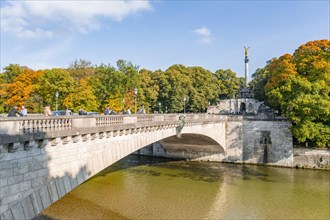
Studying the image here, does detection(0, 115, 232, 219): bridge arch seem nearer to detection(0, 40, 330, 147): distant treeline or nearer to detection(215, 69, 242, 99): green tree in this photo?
detection(0, 40, 330, 147): distant treeline

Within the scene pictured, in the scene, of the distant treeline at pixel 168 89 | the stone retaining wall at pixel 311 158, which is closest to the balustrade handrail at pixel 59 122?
the distant treeline at pixel 168 89

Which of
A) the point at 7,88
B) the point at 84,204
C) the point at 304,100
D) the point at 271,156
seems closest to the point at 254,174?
the point at 271,156

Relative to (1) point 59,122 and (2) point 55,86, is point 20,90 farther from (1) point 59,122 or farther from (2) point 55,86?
(1) point 59,122

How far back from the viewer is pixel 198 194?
20.7 metres

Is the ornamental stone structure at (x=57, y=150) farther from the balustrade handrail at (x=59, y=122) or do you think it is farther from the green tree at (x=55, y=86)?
the green tree at (x=55, y=86)

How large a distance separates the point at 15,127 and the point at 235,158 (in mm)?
27415

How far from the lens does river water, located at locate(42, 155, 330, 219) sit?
1670 centimetres

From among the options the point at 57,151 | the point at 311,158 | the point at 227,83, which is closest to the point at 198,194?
the point at 57,151

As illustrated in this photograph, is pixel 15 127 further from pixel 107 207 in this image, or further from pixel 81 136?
pixel 107 207

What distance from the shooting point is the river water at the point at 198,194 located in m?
16.7

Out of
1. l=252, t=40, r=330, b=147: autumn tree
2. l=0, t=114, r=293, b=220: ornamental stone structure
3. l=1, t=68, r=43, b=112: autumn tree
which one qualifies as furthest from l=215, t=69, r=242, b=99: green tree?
l=0, t=114, r=293, b=220: ornamental stone structure

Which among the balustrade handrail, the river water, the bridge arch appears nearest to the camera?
the balustrade handrail

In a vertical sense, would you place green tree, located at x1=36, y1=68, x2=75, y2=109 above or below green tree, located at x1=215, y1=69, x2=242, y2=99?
below

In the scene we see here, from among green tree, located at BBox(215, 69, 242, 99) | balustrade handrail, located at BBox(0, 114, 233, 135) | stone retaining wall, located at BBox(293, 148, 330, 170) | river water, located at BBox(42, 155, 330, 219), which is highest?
green tree, located at BBox(215, 69, 242, 99)
